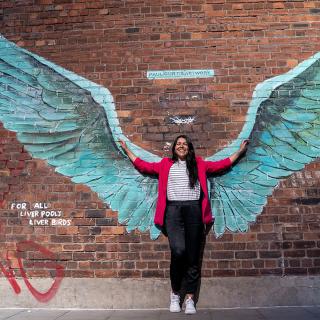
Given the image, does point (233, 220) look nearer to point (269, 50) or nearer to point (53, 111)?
point (269, 50)

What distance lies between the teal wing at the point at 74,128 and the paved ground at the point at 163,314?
0.88 meters

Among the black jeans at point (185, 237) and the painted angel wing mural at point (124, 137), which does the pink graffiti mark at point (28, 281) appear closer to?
the painted angel wing mural at point (124, 137)

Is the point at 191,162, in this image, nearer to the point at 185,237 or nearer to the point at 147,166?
the point at 147,166

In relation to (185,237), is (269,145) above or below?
above

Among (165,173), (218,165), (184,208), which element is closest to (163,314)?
(184,208)

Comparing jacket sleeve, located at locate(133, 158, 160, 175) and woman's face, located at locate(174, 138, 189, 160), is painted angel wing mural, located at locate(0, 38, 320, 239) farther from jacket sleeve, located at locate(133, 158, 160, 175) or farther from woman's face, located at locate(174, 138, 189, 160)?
woman's face, located at locate(174, 138, 189, 160)

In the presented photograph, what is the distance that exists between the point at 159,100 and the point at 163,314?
94.0 inches

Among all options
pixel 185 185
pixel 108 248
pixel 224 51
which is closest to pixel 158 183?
pixel 185 185

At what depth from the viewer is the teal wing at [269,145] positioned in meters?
4.99

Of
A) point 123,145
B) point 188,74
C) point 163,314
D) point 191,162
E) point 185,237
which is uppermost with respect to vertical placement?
point 188,74

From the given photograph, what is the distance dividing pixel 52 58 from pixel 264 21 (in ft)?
8.50

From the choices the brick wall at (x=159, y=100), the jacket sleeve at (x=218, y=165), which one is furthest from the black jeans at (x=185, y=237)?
the jacket sleeve at (x=218, y=165)

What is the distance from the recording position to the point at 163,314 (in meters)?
4.61

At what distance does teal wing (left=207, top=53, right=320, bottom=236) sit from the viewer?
16.4ft
